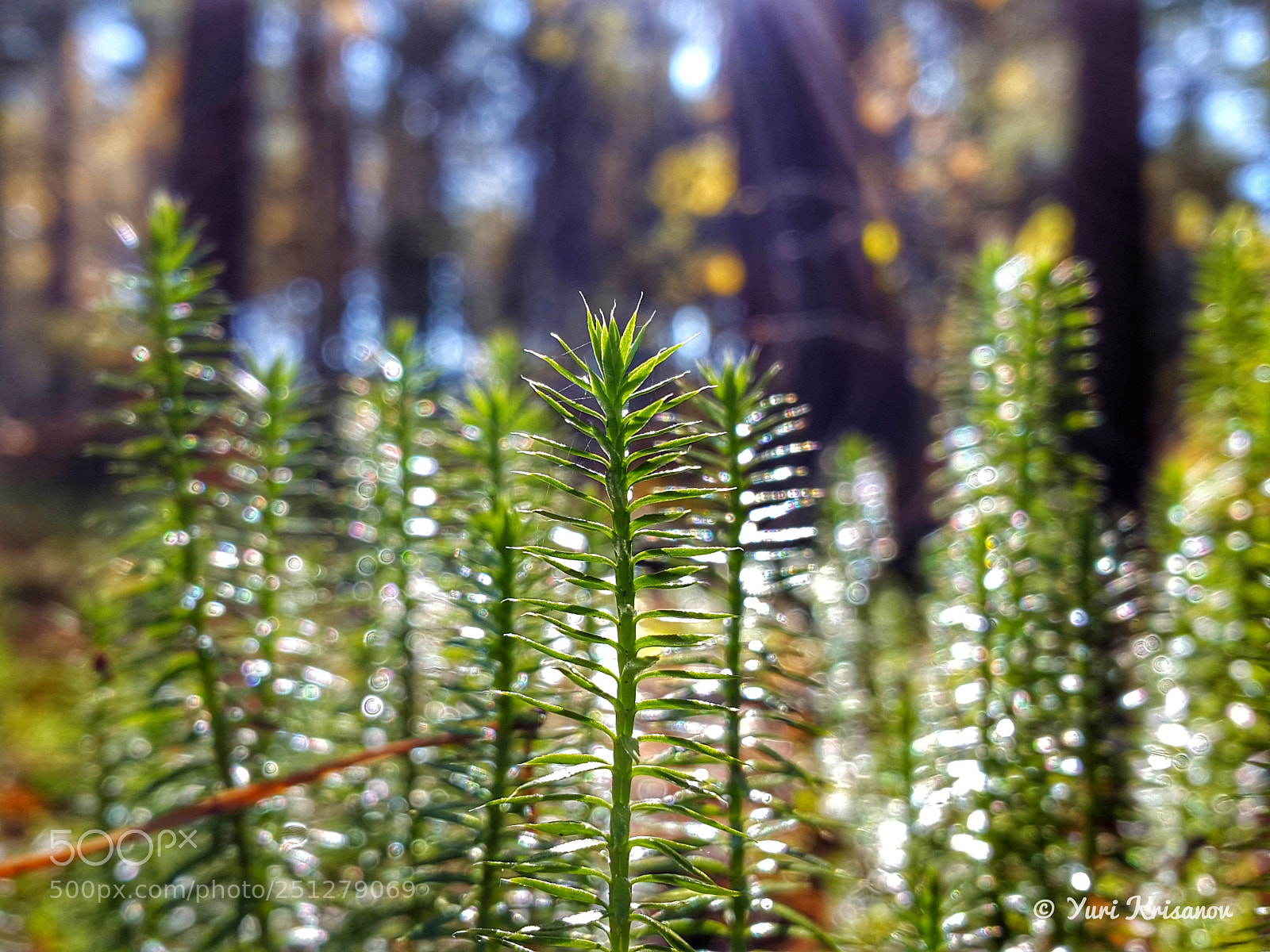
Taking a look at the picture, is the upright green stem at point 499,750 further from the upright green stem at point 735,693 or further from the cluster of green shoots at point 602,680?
the upright green stem at point 735,693

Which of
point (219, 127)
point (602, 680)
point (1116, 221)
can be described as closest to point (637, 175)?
point (219, 127)

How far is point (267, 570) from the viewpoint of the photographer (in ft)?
3.35

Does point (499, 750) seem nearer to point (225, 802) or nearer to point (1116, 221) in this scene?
point (225, 802)

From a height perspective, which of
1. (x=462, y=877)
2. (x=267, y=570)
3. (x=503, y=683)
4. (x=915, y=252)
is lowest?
(x=462, y=877)

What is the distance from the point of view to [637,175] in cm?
726

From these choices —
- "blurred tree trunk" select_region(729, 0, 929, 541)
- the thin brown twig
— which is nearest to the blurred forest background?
"blurred tree trunk" select_region(729, 0, 929, 541)

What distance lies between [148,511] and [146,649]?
0.23 meters

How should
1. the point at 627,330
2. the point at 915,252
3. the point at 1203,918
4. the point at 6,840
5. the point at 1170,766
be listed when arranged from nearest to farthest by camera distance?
the point at 627,330, the point at 1203,918, the point at 1170,766, the point at 6,840, the point at 915,252

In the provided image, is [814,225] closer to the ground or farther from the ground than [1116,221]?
closer to the ground

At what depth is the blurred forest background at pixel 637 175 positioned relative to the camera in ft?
8.95

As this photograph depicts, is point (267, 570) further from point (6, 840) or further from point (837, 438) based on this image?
point (837, 438)

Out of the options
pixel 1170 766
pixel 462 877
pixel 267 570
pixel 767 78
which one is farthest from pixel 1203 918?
pixel 767 78

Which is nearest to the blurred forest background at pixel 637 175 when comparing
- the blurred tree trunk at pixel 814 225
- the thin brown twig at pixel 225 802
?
the blurred tree trunk at pixel 814 225

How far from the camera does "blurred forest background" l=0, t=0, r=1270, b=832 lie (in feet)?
8.95
